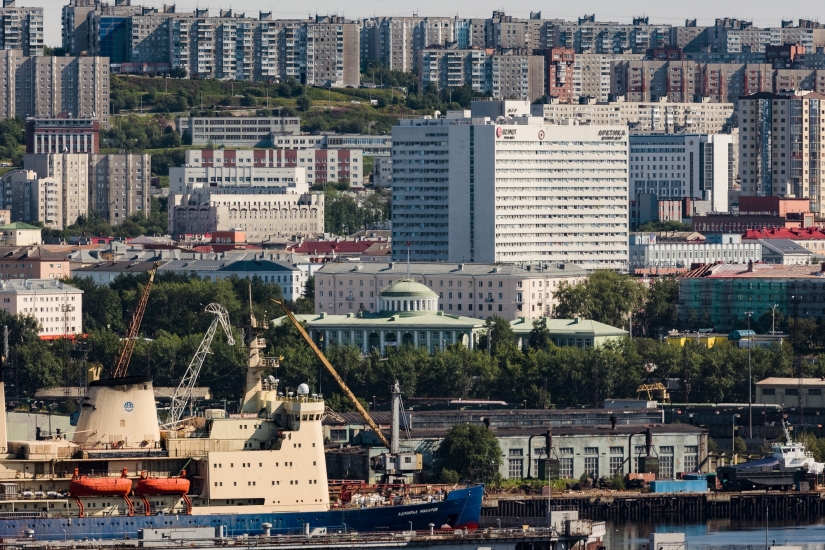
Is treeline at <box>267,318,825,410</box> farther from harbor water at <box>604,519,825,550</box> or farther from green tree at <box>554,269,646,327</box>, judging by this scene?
harbor water at <box>604,519,825,550</box>

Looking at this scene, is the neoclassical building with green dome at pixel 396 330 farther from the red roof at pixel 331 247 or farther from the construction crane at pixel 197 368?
the red roof at pixel 331 247

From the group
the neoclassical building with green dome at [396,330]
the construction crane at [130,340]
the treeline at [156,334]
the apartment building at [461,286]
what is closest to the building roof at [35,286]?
the treeline at [156,334]

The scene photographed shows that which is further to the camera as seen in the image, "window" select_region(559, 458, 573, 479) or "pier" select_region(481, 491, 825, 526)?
"window" select_region(559, 458, 573, 479)

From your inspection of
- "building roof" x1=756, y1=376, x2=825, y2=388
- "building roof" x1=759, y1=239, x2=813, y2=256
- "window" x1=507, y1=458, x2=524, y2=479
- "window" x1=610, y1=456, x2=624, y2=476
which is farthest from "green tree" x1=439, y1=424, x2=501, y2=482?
"building roof" x1=759, y1=239, x2=813, y2=256

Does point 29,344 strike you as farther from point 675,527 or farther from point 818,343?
point 675,527

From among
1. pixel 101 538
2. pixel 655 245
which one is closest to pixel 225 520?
pixel 101 538

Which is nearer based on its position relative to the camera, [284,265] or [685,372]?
[685,372]

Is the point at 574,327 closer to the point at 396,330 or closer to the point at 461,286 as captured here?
the point at 396,330
